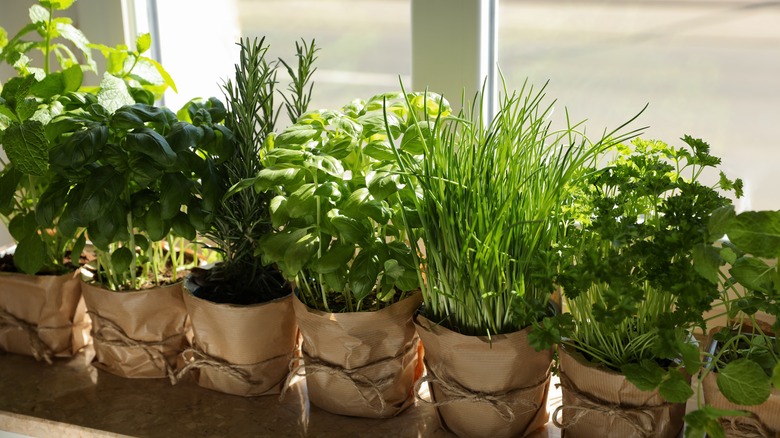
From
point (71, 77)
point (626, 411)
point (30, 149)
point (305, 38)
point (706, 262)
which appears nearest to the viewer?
point (706, 262)

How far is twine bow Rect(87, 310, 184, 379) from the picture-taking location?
3.69ft

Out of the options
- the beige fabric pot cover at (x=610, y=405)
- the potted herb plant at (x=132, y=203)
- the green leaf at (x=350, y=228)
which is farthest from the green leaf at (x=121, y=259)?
the beige fabric pot cover at (x=610, y=405)

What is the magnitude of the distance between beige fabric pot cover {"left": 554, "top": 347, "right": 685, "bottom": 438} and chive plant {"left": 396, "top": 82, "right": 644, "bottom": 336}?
0.26 ft

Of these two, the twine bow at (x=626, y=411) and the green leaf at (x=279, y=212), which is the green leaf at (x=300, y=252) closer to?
the green leaf at (x=279, y=212)

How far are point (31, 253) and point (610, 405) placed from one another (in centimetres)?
78

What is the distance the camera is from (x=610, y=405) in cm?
86

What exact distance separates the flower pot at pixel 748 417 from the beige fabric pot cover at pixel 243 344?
0.52m

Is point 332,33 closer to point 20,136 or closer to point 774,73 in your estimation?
point 20,136

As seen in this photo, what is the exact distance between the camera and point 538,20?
1159 mm

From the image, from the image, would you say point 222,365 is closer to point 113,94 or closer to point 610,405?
point 113,94

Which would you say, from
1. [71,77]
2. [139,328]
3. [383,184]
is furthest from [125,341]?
[383,184]

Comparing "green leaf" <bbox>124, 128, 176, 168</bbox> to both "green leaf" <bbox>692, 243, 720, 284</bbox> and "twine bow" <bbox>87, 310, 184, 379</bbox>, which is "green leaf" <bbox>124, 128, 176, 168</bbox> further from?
"green leaf" <bbox>692, 243, 720, 284</bbox>

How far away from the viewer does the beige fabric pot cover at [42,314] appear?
46.3 inches

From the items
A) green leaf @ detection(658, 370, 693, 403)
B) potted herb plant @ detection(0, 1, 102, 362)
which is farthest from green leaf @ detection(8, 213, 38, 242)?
green leaf @ detection(658, 370, 693, 403)
